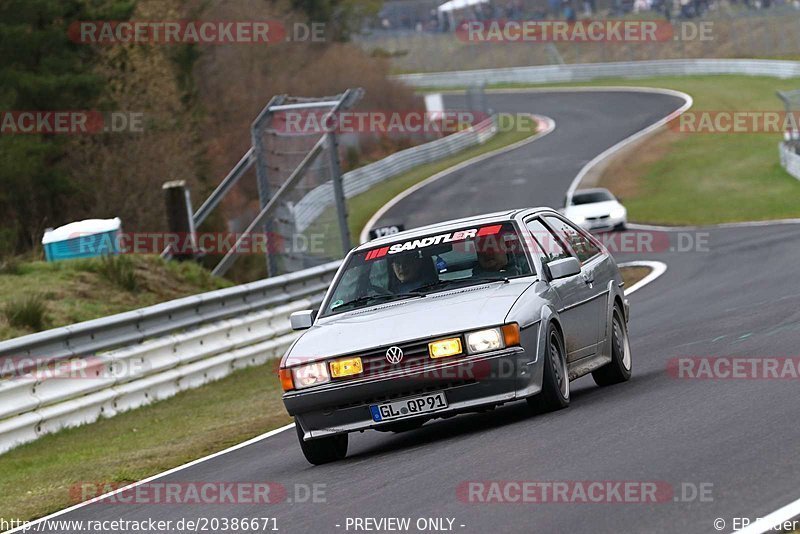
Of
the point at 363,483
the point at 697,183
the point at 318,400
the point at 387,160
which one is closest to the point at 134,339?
the point at 318,400

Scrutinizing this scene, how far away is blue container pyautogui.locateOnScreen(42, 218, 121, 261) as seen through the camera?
22.2 meters

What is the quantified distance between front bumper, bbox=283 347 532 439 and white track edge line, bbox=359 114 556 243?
32010 millimetres

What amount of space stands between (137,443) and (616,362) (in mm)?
4428

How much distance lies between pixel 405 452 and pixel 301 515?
178 centimetres

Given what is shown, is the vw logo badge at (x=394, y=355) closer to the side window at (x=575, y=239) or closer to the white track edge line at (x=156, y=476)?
the white track edge line at (x=156, y=476)

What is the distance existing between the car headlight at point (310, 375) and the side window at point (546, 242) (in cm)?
196

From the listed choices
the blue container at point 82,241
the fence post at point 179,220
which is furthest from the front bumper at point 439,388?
the fence post at point 179,220

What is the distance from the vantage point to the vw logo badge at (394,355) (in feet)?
29.2

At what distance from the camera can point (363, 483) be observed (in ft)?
26.5

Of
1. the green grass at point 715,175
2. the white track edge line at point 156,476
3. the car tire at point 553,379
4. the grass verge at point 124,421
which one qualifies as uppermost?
the car tire at point 553,379

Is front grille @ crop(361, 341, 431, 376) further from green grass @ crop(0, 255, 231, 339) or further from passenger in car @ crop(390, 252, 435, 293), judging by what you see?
green grass @ crop(0, 255, 231, 339)

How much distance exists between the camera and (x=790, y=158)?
44.3 meters

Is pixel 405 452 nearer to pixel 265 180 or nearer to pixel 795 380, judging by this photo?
Result: pixel 795 380

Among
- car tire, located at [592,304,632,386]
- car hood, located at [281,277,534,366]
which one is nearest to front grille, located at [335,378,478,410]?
car hood, located at [281,277,534,366]
